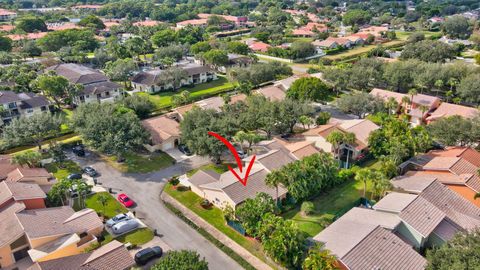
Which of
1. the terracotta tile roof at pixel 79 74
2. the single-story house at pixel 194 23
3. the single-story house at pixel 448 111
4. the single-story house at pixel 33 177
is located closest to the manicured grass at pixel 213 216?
the single-story house at pixel 33 177

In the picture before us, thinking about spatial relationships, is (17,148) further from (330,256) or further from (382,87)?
(382,87)

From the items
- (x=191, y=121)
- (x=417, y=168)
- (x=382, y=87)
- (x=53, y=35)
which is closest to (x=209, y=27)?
(x=53, y=35)

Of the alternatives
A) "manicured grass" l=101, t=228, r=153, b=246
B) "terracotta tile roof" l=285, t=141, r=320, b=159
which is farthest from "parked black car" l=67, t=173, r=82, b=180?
"terracotta tile roof" l=285, t=141, r=320, b=159

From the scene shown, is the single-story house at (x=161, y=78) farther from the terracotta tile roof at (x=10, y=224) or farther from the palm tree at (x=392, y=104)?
the terracotta tile roof at (x=10, y=224)

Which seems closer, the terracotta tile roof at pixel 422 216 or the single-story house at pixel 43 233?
the single-story house at pixel 43 233

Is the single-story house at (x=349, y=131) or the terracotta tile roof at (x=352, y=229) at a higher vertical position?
the terracotta tile roof at (x=352, y=229)

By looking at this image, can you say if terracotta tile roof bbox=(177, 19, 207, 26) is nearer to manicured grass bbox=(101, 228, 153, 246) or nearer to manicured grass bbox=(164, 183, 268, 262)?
manicured grass bbox=(164, 183, 268, 262)
